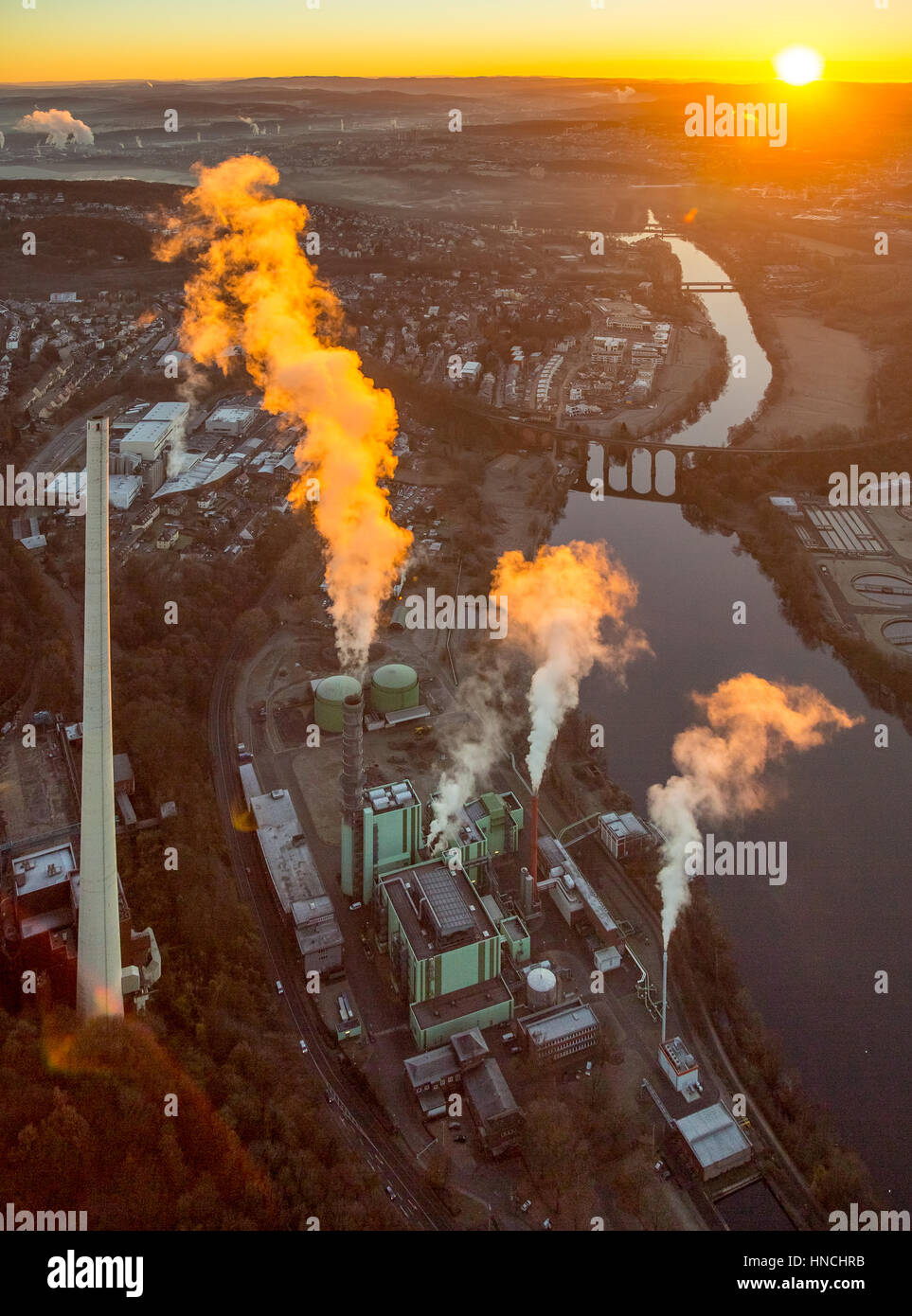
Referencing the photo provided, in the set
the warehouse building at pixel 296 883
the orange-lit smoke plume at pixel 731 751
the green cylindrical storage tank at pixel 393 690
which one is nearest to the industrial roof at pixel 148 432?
the green cylindrical storage tank at pixel 393 690

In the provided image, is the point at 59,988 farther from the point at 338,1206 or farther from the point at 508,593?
the point at 508,593

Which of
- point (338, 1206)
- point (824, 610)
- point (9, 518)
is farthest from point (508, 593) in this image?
point (338, 1206)

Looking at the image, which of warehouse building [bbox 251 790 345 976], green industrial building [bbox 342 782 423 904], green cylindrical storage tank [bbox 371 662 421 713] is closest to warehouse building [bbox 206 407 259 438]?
green cylindrical storage tank [bbox 371 662 421 713]

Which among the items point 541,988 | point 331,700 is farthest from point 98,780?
point 331,700

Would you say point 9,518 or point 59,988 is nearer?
point 59,988

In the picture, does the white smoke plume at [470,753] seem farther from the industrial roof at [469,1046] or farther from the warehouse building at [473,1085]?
the warehouse building at [473,1085]

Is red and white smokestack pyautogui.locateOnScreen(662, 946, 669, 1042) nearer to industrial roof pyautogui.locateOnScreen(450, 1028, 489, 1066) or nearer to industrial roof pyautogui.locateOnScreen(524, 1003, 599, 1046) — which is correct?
industrial roof pyautogui.locateOnScreen(524, 1003, 599, 1046)
